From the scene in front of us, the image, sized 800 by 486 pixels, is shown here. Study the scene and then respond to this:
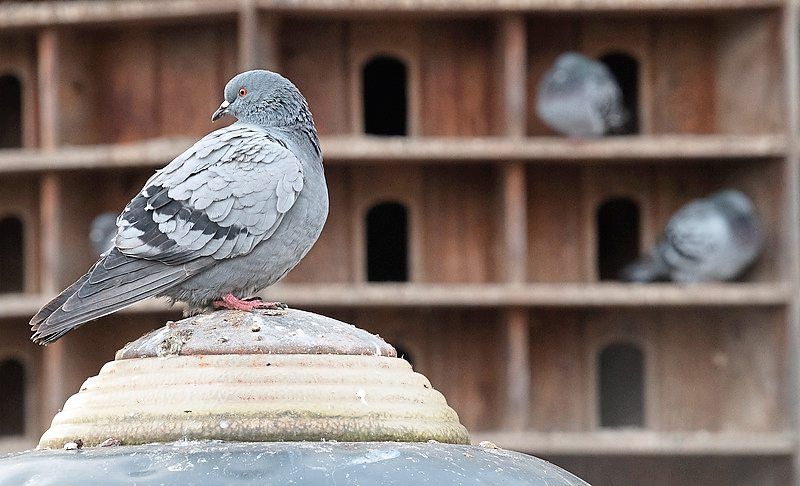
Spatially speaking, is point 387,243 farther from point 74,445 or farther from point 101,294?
point 74,445

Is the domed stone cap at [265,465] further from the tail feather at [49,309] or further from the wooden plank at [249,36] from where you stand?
the wooden plank at [249,36]

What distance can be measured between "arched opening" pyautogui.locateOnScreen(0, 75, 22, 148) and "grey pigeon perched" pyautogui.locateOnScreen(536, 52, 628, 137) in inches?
159

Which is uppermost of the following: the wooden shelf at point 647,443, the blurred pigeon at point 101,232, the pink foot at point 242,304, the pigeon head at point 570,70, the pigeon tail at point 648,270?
the pigeon head at point 570,70

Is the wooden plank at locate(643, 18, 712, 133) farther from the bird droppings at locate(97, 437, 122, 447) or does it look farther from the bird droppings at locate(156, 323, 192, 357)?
the bird droppings at locate(97, 437, 122, 447)

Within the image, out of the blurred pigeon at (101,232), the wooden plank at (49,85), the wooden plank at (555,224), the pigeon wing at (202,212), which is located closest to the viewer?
the pigeon wing at (202,212)

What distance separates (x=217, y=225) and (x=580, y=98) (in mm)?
7079

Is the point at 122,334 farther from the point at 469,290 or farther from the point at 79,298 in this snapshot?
the point at 79,298

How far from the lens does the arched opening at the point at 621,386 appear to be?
12.5m

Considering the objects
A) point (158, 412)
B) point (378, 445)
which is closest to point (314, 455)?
point (378, 445)

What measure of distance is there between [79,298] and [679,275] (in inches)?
306

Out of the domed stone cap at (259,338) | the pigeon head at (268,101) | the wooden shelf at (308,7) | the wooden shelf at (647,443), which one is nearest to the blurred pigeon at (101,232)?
the wooden shelf at (308,7)

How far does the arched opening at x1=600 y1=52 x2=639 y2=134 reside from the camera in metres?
12.5

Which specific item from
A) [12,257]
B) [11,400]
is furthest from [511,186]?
[11,400]

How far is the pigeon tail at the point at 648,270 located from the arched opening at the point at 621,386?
945mm
